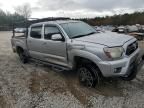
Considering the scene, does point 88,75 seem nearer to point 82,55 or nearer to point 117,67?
point 82,55

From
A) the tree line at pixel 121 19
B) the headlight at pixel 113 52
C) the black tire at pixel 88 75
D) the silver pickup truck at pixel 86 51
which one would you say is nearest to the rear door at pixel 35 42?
the silver pickup truck at pixel 86 51

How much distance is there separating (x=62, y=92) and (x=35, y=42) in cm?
240

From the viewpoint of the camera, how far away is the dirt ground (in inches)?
162

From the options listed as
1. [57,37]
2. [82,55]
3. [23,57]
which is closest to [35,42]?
[57,37]

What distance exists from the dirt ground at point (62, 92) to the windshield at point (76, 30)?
1.36 meters

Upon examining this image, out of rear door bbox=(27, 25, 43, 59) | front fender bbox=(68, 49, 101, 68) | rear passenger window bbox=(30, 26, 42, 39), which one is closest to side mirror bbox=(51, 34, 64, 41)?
front fender bbox=(68, 49, 101, 68)

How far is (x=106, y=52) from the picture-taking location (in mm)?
4305

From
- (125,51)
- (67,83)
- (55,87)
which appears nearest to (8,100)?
(55,87)

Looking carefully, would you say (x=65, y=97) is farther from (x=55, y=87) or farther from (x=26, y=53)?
(x=26, y=53)

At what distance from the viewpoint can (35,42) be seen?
6.48 m

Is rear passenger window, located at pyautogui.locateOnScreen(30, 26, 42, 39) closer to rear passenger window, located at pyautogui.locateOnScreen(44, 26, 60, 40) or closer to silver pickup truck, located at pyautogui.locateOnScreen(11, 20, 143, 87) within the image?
silver pickup truck, located at pyautogui.locateOnScreen(11, 20, 143, 87)

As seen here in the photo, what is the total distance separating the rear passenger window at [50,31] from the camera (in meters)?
5.68

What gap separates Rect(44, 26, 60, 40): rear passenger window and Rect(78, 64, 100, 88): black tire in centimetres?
139

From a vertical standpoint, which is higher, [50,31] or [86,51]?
[50,31]
